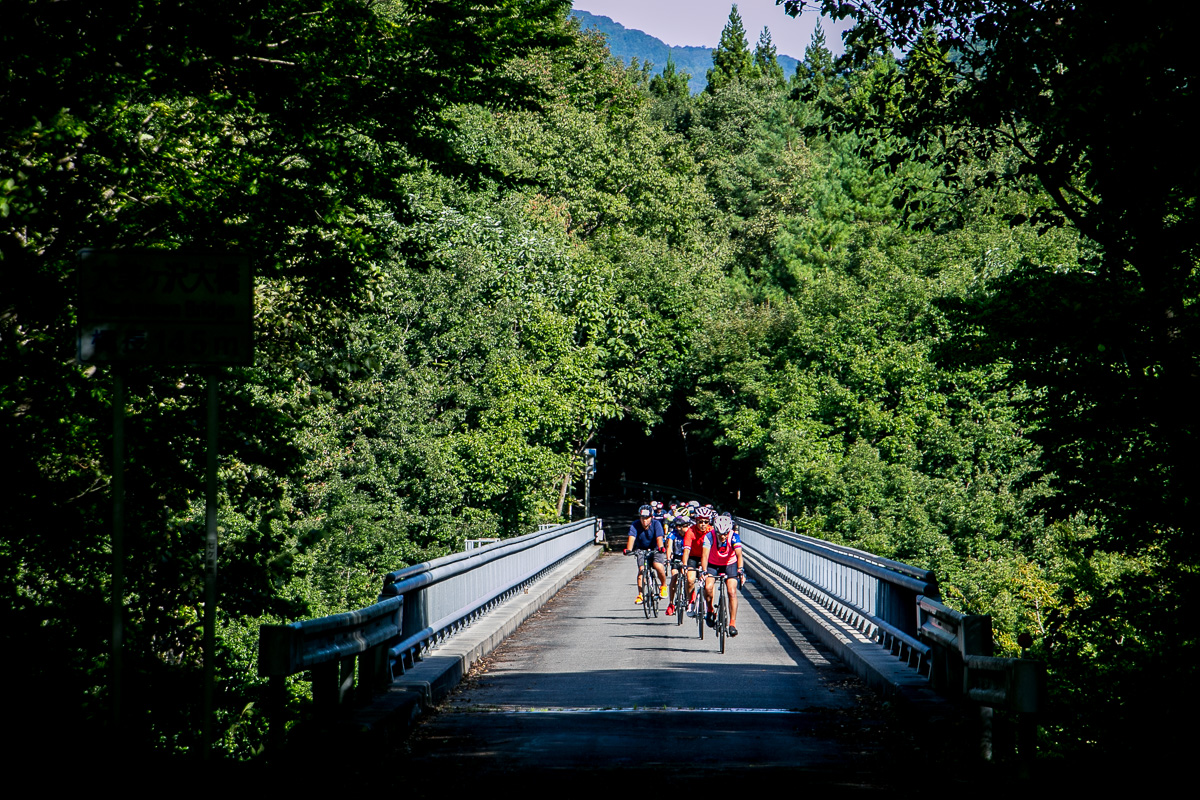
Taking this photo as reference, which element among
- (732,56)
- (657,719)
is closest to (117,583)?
(657,719)

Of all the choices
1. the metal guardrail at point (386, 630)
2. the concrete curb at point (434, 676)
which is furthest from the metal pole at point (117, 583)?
the concrete curb at point (434, 676)

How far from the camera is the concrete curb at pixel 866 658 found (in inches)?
358

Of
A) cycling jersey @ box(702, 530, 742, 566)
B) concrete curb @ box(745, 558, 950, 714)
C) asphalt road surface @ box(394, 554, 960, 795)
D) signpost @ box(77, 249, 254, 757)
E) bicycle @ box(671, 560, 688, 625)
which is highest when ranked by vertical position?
signpost @ box(77, 249, 254, 757)

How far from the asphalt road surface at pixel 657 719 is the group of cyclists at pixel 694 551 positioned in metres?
0.75

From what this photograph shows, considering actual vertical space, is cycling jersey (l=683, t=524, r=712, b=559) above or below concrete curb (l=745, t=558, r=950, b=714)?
above

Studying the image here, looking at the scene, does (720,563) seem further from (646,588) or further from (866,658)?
(866,658)

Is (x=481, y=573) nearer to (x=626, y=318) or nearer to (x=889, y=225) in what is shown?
(x=626, y=318)

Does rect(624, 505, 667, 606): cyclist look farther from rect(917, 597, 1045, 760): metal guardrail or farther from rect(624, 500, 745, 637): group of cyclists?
rect(917, 597, 1045, 760): metal guardrail

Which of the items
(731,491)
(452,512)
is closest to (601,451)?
(731,491)

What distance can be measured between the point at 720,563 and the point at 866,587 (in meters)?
2.28

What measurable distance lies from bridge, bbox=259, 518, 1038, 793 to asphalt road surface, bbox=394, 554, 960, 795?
1.1 inches

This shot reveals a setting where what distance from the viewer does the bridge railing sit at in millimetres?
10938

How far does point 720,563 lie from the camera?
16109mm

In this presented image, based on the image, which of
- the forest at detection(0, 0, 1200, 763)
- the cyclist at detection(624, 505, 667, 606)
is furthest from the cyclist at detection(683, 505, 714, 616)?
the forest at detection(0, 0, 1200, 763)
